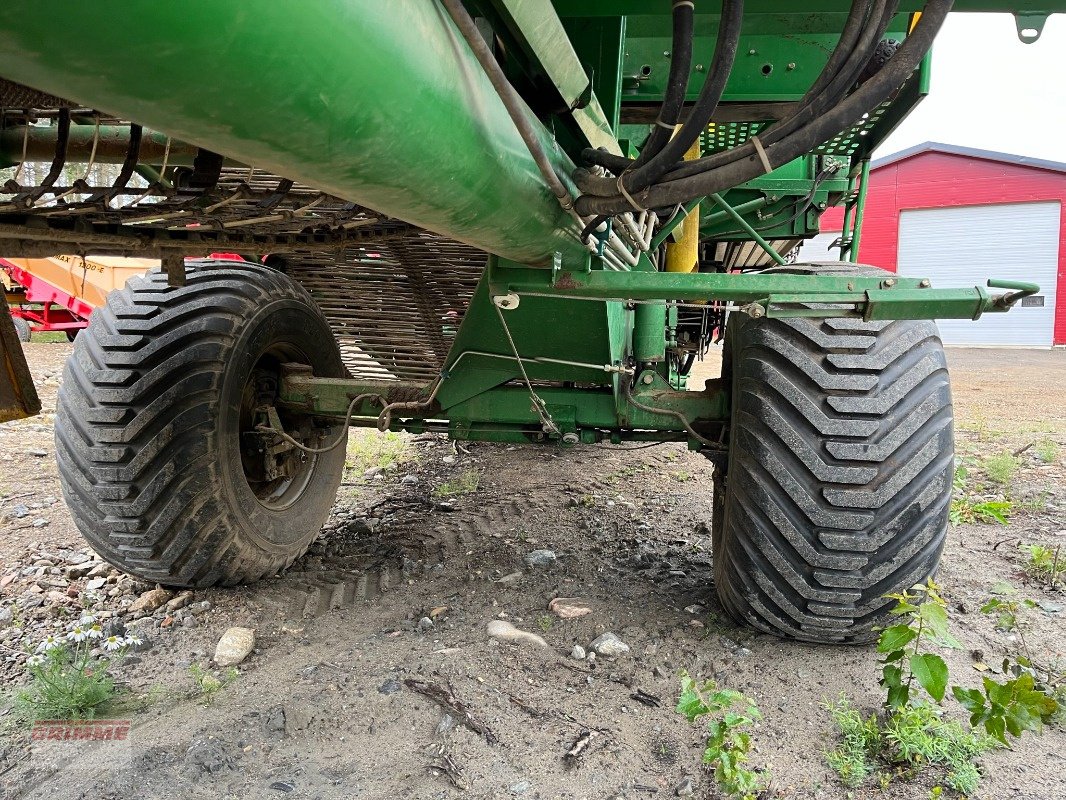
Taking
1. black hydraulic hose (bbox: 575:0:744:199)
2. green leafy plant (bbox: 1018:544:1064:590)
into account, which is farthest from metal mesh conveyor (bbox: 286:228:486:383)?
green leafy plant (bbox: 1018:544:1064:590)

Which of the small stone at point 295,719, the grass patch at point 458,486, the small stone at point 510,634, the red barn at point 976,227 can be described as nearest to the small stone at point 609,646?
the small stone at point 510,634

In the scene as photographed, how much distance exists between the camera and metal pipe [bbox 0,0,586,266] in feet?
1.80

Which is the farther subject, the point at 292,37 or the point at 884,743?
the point at 884,743

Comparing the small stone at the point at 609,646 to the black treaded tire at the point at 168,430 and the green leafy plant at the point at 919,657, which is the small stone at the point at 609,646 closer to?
the green leafy plant at the point at 919,657

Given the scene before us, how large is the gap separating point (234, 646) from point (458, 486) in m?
2.02

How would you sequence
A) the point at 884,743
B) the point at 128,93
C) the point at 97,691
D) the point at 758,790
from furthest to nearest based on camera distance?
the point at 97,691
the point at 884,743
the point at 758,790
the point at 128,93

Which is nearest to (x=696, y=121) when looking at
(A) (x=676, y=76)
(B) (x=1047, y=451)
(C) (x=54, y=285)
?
(A) (x=676, y=76)

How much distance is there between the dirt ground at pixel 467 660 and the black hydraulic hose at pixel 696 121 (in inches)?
48.0

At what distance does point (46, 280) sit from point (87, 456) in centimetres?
1055

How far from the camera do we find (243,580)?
2.56 metres

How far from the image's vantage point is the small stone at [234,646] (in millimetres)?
2119

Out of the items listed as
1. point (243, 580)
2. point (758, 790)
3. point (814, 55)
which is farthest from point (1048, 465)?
point (243, 580)

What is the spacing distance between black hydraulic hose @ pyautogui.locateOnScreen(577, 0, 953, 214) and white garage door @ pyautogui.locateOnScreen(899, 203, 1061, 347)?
1954 centimetres

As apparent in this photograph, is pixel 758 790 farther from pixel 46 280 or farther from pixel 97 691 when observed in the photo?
pixel 46 280
